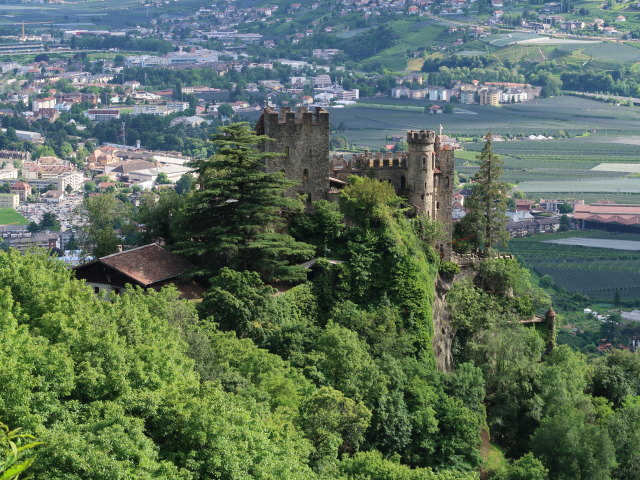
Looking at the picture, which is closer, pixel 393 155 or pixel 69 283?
pixel 69 283

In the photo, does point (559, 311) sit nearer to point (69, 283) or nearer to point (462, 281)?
point (462, 281)

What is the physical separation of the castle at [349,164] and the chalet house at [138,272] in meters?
5.04

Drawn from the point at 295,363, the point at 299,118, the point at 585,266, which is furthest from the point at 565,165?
the point at 295,363

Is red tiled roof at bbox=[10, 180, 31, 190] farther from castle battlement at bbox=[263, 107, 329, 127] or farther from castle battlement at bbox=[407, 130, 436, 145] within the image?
castle battlement at bbox=[407, 130, 436, 145]

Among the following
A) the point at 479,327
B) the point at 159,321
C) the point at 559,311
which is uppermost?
the point at 159,321

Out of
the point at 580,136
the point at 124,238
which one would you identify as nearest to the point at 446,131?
the point at 580,136

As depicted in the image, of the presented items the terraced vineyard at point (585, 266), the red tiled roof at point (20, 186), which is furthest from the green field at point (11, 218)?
the terraced vineyard at point (585, 266)

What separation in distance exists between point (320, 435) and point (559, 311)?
203 ft

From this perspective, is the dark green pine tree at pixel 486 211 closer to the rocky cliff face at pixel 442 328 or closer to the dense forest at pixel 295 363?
the dense forest at pixel 295 363

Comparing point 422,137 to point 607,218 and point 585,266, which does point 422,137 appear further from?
point 607,218

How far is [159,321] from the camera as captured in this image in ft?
99.2

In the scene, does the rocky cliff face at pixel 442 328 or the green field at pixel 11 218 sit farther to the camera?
the green field at pixel 11 218

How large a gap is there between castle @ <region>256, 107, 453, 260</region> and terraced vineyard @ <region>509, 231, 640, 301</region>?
56197mm

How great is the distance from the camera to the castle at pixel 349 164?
4125 cm
